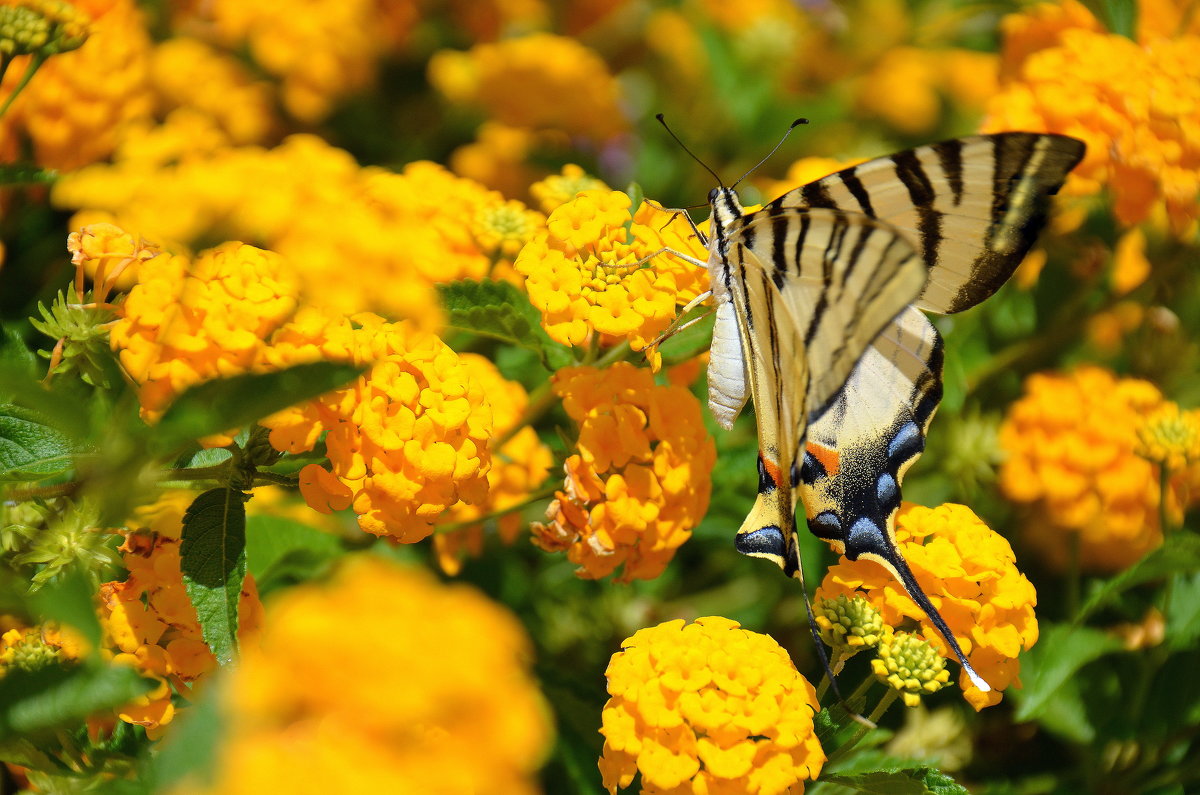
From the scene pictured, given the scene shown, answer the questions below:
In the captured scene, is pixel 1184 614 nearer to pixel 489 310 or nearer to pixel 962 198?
pixel 962 198

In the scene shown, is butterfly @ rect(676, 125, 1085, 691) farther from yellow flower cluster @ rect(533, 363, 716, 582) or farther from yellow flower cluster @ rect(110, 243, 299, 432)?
yellow flower cluster @ rect(110, 243, 299, 432)

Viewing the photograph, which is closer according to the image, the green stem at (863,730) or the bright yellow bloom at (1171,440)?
the green stem at (863,730)

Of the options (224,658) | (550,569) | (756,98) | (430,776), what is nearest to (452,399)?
(224,658)

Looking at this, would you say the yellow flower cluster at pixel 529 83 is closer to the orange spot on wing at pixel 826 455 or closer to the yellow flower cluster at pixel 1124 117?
the yellow flower cluster at pixel 1124 117

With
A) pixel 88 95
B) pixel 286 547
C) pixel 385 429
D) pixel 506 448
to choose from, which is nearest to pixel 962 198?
pixel 506 448

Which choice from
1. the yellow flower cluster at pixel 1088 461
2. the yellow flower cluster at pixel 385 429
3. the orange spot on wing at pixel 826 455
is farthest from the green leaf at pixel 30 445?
the yellow flower cluster at pixel 1088 461

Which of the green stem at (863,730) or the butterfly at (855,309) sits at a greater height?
the butterfly at (855,309)
